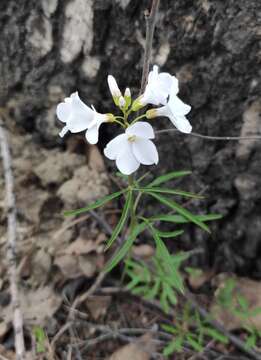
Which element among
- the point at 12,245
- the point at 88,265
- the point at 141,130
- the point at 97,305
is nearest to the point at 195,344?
the point at 97,305

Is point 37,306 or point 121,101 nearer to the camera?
point 121,101

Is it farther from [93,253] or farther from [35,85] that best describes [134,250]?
[35,85]

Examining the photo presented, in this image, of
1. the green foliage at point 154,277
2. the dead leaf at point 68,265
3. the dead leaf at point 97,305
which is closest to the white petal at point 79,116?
the green foliage at point 154,277

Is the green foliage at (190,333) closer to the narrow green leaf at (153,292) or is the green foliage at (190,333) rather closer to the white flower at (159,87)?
the narrow green leaf at (153,292)

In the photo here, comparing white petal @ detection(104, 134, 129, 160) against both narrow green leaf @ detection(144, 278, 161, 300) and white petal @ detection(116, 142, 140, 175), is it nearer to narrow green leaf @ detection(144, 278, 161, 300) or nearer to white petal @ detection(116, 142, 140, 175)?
white petal @ detection(116, 142, 140, 175)

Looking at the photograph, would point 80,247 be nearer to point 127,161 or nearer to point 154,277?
point 154,277

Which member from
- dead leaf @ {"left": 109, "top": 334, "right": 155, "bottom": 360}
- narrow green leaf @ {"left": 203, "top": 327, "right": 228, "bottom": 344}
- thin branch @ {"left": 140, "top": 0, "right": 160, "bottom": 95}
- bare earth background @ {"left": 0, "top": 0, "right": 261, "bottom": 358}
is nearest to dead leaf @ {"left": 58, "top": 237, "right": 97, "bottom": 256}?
bare earth background @ {"left": 0, "top": 0, "right": 261, "bottom": 358}
